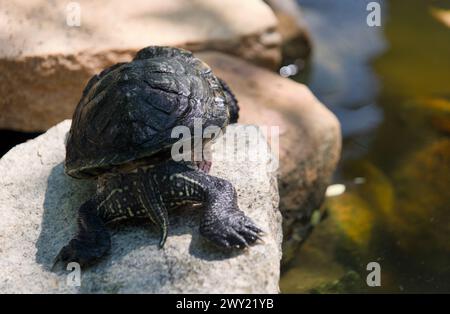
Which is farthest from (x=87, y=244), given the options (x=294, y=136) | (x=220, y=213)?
(x=294, y=136)

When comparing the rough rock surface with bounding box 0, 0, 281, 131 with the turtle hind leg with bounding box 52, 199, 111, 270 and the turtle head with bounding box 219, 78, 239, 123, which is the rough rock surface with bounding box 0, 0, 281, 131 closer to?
the turtle head with bounding box 219, 78, 239, 123

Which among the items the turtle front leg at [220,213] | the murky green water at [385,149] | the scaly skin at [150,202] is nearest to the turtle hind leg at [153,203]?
the scaly skin at [150,202]

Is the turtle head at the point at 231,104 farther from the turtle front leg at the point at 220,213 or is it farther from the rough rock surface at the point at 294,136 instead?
the turtle front leg at the point at 220,213

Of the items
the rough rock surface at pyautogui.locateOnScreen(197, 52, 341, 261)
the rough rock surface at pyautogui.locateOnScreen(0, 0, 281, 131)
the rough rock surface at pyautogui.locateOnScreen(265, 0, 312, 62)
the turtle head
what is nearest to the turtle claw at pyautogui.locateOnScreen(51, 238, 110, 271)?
the turtle head

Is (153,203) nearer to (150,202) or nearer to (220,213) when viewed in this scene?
(150,202)

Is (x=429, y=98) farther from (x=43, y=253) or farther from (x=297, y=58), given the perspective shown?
(x=43, y=253)
